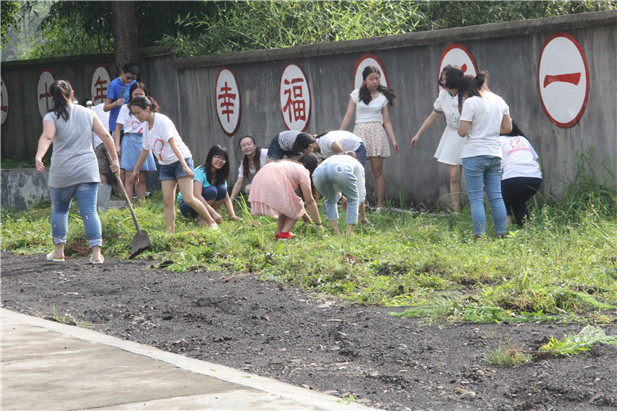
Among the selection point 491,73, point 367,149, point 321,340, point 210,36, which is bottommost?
point 321,340

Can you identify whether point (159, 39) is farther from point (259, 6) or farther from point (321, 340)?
point (321, 340)

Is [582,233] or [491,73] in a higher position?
[491,73]

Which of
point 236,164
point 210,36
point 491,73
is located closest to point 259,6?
point 210,36

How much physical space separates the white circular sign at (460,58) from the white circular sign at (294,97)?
251 centimetres

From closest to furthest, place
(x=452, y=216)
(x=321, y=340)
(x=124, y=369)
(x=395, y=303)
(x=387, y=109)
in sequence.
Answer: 1. (x=124, y=369)
2. (x=321, y=340)
3. (x=395, y=303)
4. (x=452, y=216)
5. (x=387, y=109)

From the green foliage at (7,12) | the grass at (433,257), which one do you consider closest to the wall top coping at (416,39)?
the grass at (433,257)

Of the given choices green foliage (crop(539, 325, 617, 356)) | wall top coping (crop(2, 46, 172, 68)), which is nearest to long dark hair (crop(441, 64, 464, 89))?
green foliage (crop(539, 325, 617, 356))

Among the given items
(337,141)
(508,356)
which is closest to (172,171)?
(337,141)

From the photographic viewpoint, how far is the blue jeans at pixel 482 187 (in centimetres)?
854

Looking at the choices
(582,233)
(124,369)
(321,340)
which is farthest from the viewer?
(582,233)

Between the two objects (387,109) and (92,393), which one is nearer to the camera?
(92,393)

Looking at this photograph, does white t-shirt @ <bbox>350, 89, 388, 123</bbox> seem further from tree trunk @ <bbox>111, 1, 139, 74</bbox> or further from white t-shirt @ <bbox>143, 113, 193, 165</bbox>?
tree trunk @ <bbox>111, 1, 139, 74</bbox>

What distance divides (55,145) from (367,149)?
3850 millimetres

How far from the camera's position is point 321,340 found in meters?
5.69
